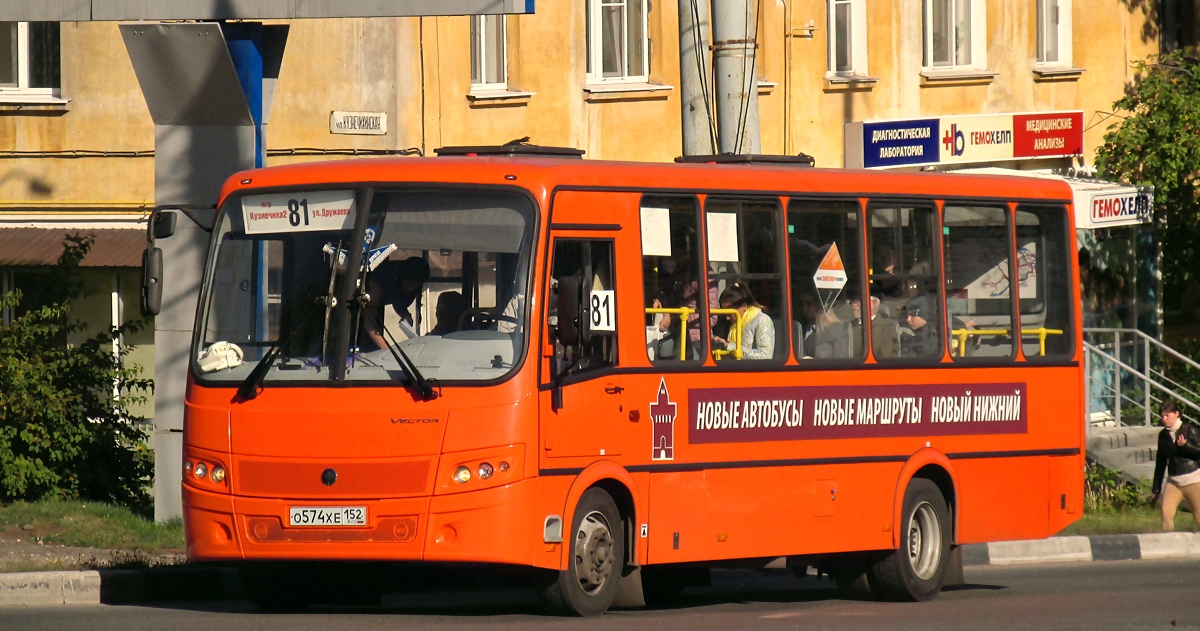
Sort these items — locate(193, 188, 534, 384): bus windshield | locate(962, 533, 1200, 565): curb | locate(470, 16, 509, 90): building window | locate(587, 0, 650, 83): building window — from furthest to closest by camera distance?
1. locate(587, 0, 650, 83): building window
2. locate(470, 16, 509, 90): building window
3. locate(962, 533, 1200, 565): curb
4. locate(193, 188, 534, 384): bus windshield

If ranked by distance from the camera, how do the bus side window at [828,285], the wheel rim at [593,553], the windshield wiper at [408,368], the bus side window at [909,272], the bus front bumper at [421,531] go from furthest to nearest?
1. the bus side window at [909,272]
2. the bus side window at [828,285]
3. the wheel rim at [593,553]
4. the windshield wiper at [408,368]
5. the bus front bumper at [421,531]

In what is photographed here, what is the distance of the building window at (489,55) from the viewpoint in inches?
989

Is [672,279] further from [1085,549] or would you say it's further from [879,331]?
[1085,549]

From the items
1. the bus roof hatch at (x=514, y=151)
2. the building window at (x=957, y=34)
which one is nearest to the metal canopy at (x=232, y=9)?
the bus roof hatch at (x=514, y=151)

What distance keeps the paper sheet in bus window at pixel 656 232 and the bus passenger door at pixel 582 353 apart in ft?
1.10

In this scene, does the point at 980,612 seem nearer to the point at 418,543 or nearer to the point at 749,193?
the point at 749,193

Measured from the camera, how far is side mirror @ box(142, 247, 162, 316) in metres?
11.8

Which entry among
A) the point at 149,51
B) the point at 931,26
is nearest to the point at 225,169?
the point at 149,51

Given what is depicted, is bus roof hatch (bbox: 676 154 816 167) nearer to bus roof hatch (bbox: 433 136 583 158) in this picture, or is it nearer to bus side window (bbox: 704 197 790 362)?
bus side window (bbox: 704 197 790 362)

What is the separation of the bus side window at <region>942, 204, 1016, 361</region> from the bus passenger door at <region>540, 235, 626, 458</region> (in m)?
3.19

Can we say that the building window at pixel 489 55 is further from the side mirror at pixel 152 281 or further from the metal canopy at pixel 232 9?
the side mirror at pixel 152 281

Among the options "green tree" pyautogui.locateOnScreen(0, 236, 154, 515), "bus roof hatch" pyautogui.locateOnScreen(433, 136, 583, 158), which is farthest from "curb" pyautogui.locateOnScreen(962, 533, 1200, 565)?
"green tree" pyautogui.locateOnScreen(0, 236, 154, 515)

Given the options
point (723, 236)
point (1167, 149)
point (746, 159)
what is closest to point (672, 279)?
point (723, 236)

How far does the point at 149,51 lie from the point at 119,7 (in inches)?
15.1
